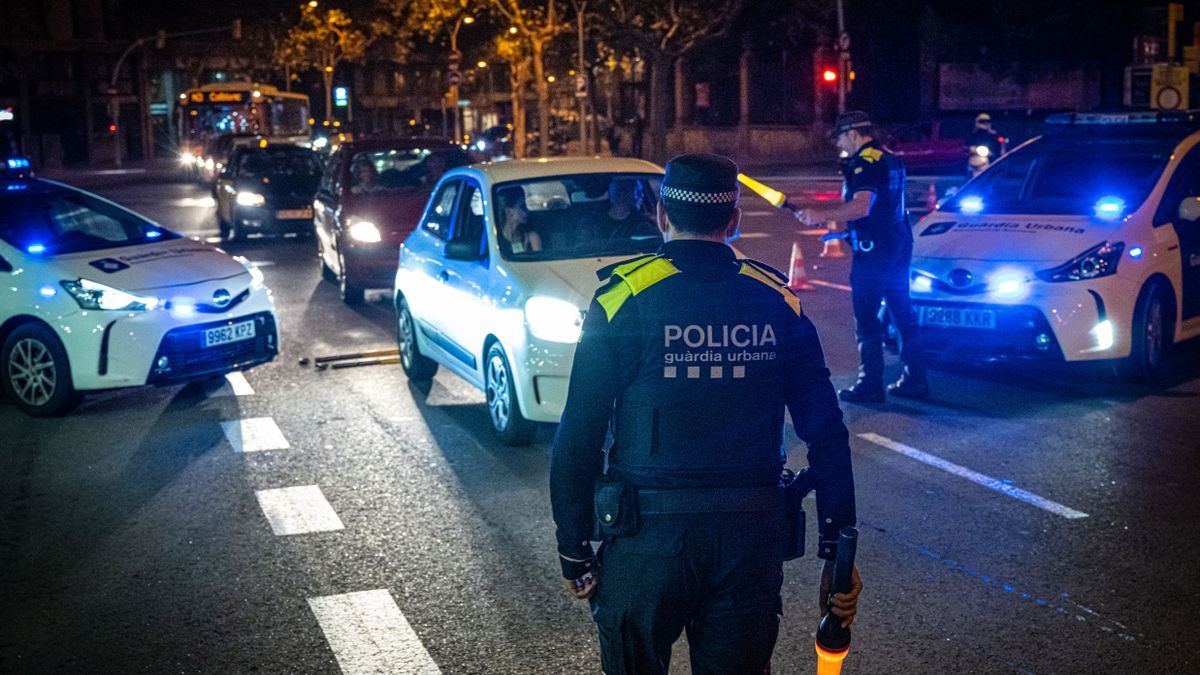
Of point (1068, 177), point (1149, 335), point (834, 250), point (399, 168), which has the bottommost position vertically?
point (834, 250)

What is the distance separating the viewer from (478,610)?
524 cm

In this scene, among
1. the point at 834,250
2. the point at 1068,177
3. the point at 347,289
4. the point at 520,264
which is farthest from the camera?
the point at 834,250

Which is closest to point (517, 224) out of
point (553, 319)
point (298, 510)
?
point (553, 319)

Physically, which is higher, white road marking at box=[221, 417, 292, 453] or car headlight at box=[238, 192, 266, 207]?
car headlight at box=[238, 192, 266, 207]

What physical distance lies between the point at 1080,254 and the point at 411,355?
4.69 meters

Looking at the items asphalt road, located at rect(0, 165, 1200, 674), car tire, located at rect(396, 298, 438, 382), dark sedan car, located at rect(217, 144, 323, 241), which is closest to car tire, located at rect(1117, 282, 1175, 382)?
asphalt road, located at rect(0, 165, 1200, 674)

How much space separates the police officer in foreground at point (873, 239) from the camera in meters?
8.40

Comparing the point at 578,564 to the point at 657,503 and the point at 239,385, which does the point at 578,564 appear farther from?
the point at 239,385

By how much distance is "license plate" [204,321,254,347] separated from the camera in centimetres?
909

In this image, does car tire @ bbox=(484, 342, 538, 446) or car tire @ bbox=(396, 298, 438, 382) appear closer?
car tire @ bbox=(484, 342, 538, 446)

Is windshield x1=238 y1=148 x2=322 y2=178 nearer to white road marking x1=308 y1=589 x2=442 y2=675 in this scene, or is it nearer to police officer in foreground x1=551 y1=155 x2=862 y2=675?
white road marking x1=308 y1=589 x2=442 y2=675

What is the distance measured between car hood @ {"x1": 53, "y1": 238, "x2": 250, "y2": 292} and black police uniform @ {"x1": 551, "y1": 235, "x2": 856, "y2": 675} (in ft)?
21.5

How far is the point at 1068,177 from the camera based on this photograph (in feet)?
34.0

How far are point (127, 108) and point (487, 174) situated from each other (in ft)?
237
